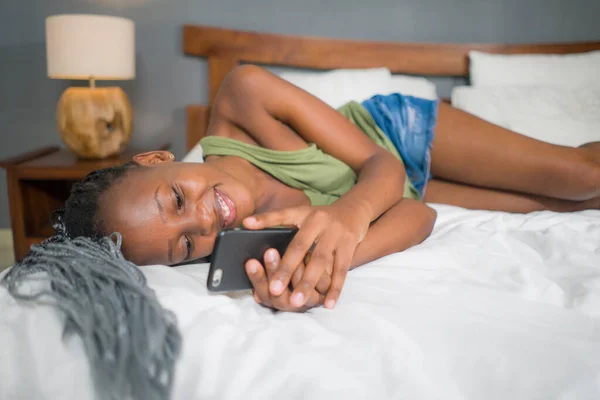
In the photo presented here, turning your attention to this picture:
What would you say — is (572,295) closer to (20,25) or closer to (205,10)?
(205,10)

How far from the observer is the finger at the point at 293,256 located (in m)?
0.62

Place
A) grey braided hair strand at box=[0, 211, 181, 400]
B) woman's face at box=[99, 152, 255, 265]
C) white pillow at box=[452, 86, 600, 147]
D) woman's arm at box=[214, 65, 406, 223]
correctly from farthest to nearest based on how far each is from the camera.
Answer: white pillow at box=[452, 86, 600, 147], woman's arm at box=[214, 65, 406, 223], woman's face at box=[99, 152, 255, 265], grey braided hair strand at box=[0, 211, 181, 400]

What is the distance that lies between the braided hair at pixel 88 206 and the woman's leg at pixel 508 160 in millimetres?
883

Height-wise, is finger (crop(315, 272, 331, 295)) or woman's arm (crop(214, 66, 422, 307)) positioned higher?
woman's arm (crop(214, 66, 422, 307))

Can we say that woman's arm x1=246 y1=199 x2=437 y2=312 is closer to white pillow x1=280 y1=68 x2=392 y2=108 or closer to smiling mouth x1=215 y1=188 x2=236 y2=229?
smiling mouth x1=215 y1=188 x2=236 y2=229

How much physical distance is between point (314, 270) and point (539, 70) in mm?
1647

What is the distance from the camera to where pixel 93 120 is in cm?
173

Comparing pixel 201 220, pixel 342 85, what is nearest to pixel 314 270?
pixel 201 220

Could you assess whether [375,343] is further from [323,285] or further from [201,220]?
[201,220]

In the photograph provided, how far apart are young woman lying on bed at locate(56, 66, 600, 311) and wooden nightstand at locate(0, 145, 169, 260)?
28.3 inches

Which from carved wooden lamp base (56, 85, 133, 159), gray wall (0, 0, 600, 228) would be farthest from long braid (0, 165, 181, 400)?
gray wall (0, 0, 600, 228)

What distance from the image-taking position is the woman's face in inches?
30.3

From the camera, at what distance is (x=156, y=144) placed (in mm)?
2182

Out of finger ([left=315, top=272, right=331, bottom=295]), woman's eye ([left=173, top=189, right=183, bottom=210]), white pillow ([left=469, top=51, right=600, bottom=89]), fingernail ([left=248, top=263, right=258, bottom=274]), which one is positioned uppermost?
white pillow ([left=469, top=51, right=600, bottom=89])
